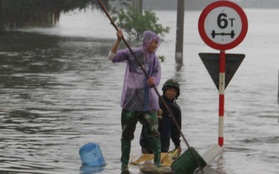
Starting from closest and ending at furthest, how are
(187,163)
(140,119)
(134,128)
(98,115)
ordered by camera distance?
(187,163) < (140,119) < (134,128) < (98,115)

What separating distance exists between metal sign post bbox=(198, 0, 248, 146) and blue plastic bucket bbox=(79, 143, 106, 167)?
1725 mm

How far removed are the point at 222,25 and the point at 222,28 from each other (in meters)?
0.04

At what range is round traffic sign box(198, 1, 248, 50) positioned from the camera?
1288 centimetres

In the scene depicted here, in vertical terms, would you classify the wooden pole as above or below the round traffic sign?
below

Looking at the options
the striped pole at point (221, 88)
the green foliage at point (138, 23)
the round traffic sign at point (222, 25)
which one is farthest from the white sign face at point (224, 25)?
the green foliage at point (138, 23)

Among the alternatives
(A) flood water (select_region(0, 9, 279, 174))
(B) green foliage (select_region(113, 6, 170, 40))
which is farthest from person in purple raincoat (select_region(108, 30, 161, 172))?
(B) green foliage (select_region(113, 6, 170, 40))

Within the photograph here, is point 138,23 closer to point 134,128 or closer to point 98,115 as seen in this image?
point 98,115

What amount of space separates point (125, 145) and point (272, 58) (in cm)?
3212

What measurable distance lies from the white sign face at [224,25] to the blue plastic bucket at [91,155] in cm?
214

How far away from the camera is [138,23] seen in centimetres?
5541

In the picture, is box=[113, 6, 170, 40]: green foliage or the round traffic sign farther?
box=[113, 6, 170, 40]: green foliage

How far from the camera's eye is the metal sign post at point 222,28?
12.9 m

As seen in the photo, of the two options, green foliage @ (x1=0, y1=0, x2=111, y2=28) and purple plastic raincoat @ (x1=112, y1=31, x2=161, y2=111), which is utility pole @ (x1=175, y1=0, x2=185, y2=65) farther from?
purple plastic raincoat @ (x1=112, y1=31, x2=161, y2=111)

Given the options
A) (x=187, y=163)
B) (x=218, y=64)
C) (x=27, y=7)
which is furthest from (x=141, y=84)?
(x=27, y=7)
